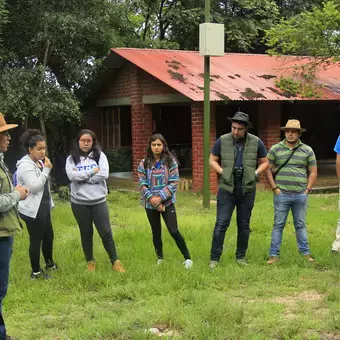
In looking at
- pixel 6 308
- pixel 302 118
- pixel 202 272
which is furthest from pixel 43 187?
pixel 302 118

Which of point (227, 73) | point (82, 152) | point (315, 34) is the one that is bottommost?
point (82, 152)

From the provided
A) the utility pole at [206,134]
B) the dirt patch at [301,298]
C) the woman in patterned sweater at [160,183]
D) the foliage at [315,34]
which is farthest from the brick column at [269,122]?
the dirt patch at [301,298]

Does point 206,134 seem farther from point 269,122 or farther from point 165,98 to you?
point 269,122

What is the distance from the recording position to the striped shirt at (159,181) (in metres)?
5.88

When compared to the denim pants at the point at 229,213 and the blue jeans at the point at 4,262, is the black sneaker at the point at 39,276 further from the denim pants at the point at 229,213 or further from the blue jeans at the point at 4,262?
the denim pants at the point at 229,213

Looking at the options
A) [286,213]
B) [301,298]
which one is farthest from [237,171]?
[301,298]

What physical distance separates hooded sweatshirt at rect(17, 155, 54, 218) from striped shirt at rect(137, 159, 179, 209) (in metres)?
1.15

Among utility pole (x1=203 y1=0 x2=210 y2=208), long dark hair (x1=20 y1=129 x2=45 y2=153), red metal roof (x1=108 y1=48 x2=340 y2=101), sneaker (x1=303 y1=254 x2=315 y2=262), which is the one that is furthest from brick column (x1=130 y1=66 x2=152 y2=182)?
long dark hair (x1=20 y1=129 x2=45 y2=153)

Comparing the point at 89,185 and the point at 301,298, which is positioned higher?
the point at 89,185

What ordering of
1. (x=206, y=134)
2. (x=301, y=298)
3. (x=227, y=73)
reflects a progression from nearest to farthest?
1. (x=301, y=298)
2. (x=206, y=134)
3. (x=227, y=73)

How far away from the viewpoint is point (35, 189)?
5.32 meters

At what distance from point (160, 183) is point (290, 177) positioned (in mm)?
1533

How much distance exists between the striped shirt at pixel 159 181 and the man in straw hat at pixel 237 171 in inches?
20.0

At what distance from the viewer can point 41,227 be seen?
5.65m
